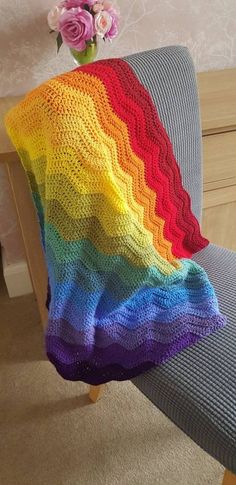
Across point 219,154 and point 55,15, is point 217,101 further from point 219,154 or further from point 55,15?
point 55,15

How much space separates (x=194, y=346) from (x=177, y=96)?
498mm

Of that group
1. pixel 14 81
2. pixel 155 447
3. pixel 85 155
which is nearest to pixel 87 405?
pixel 155 447

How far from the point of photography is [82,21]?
98cm

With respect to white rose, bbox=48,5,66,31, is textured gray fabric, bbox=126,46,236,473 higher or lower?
lower

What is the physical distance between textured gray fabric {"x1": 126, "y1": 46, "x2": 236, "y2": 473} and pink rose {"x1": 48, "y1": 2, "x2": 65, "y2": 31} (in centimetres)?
28

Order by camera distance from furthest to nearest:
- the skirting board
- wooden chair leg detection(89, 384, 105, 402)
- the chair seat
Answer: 1. the skirting board
2. wooden chair leg detection(89, 384, 105, 402)
3. the chair seat

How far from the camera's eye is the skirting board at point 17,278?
1.51m

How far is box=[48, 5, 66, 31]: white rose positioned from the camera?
3.31ft

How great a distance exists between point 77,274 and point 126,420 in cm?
63

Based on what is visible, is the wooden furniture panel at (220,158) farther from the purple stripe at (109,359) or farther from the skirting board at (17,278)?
the skirting board at (17,278)

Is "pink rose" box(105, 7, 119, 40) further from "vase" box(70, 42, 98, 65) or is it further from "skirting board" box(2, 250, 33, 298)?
"skirting board" box(2, 250, 33, 298)

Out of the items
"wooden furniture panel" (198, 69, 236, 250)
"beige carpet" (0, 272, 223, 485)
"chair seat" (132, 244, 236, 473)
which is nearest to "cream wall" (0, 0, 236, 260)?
"wooden furniture panel" (198, 69, 236, 250)

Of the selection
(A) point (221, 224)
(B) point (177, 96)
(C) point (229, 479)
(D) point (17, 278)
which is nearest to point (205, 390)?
(C) point (229, 479)

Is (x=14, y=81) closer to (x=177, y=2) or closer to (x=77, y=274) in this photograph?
(x=177, y=2)
